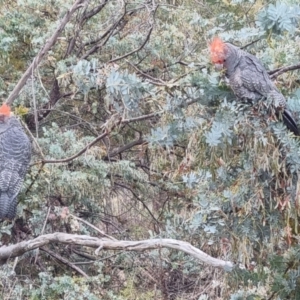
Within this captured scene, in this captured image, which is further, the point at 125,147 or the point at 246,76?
the point at 125,147

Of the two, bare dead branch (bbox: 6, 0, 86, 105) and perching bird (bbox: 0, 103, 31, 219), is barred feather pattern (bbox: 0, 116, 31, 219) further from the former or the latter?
bare dead branch (bbox: 6, 0, 86, 105)

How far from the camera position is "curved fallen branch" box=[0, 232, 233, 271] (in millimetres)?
2324

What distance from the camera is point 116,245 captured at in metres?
2.57

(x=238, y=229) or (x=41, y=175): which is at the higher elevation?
(x=238, y=229)

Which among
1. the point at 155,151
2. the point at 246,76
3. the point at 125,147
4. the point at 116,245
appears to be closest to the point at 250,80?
the point at 246,76

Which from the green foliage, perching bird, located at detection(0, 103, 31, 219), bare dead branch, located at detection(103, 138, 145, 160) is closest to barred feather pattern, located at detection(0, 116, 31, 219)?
perching bird, located at detection(0, 103, 31, 219)

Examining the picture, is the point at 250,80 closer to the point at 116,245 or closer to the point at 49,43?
the point at 116,245

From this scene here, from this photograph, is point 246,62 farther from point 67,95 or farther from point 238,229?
point 67,95

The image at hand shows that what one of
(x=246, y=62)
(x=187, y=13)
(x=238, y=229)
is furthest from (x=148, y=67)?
(x=238, y=229)

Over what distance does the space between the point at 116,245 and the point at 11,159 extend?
0.88m

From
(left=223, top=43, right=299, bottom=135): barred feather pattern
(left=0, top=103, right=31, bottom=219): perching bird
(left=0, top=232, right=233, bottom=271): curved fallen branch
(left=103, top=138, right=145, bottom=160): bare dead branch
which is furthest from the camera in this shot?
(left=103, top=138, right=145, bottom=160): bare dead branch

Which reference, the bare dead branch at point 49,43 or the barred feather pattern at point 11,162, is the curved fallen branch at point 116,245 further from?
the bare dead branch at point 49,43

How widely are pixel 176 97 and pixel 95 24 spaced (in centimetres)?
243

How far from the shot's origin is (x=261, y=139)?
1.73 m
